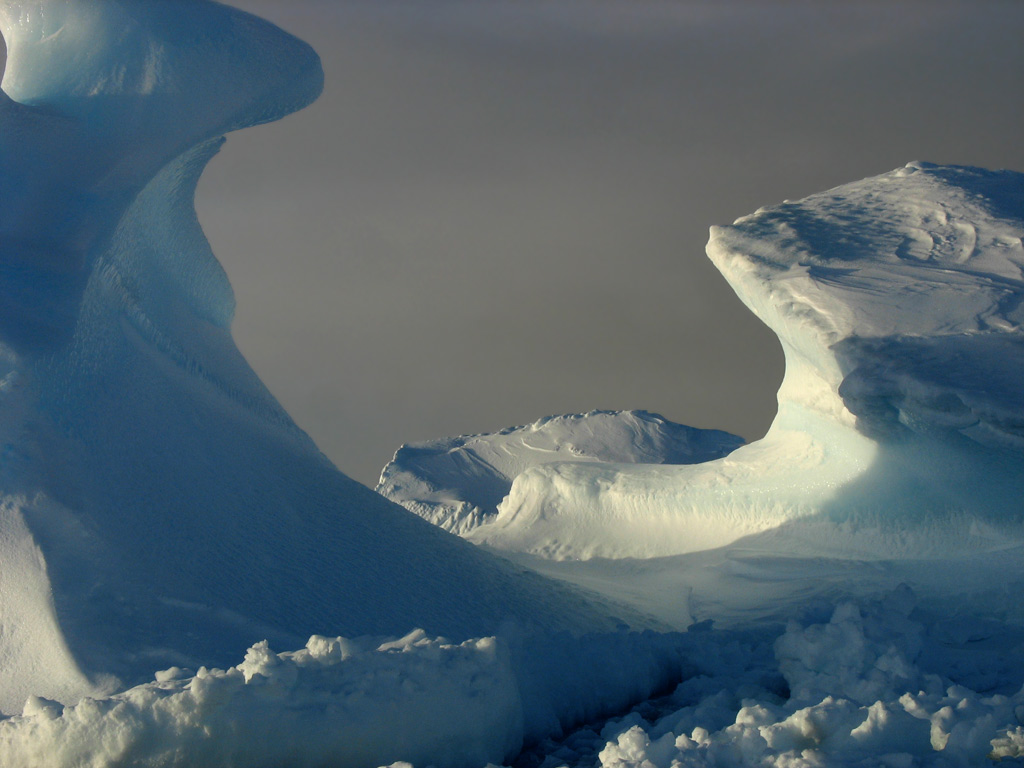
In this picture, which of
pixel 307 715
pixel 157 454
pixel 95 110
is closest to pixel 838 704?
pixel 307 715

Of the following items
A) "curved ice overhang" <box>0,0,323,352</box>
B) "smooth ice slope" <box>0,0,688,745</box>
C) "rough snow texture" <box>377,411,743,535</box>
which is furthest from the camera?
"rough snow texture" <box>377,411,743,535</box>

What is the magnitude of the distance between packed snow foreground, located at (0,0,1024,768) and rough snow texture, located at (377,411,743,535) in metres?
2.89

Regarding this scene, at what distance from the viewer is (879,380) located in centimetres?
406

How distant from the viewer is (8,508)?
316 cm

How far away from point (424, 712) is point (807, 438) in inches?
126

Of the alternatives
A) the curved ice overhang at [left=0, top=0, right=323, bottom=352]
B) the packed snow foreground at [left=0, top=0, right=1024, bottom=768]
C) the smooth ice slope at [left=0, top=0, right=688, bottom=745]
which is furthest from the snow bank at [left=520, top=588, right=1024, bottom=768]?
the curved ice overhang at [left=0, top=0, right=323, bottom=352]

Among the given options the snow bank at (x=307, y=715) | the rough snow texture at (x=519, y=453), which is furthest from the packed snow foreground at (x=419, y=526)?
the rough snow texture at (x=519, y=453)

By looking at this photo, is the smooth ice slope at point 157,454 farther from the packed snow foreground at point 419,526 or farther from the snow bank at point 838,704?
the snow bank at point 838,704

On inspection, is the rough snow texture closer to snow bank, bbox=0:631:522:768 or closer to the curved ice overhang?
the curved ice overhang

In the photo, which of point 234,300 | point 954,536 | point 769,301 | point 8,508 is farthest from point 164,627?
→ point 954,536

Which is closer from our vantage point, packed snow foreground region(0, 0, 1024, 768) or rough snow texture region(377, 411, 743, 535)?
packed snow foreground region(0, 0, 1024, 768)

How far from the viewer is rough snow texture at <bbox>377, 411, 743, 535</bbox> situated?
8672 millimetres

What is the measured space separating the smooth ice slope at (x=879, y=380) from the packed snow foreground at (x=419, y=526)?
2 centimetres

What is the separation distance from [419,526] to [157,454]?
3.95 feet
